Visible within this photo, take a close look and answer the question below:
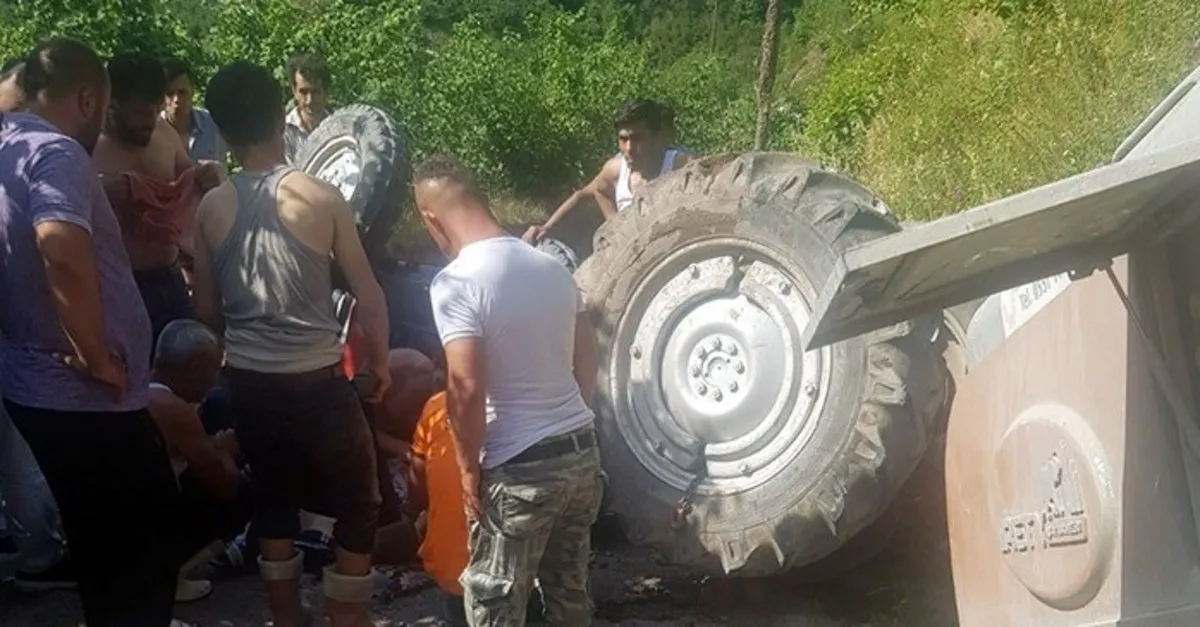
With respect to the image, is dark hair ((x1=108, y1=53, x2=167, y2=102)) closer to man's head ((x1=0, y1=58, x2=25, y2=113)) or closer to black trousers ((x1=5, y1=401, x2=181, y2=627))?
man's head ((x1=0, y1=58, x2=25, y2=113))

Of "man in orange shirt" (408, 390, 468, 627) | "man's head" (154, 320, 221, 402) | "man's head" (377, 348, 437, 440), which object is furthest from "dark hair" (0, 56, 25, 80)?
"man in orange shirt" (408, 390, 468, 627)

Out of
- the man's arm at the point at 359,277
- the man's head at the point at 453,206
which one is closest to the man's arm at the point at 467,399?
the man's head at the point at 453,206

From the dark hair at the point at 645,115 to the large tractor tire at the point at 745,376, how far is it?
1.29 meters

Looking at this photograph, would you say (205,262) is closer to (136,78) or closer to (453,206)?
(453,206)

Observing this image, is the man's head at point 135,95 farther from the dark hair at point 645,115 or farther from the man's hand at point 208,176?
the dark hair at point 645,115

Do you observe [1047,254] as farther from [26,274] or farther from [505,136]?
[505,136]

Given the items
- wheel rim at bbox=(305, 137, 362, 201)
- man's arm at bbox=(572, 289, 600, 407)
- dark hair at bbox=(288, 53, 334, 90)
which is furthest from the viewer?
dark hair at bbox=(288, 53, 334, 90)

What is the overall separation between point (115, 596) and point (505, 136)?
15.4 m

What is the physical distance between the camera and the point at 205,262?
14.5 feet

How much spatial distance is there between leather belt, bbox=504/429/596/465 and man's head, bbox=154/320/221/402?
148cm

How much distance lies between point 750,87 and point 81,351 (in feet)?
87.6

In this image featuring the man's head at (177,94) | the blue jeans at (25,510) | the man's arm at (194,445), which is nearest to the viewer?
the man's arm at (194,445)

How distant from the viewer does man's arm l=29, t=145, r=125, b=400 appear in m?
3.81

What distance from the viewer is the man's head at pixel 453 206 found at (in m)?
4.07
